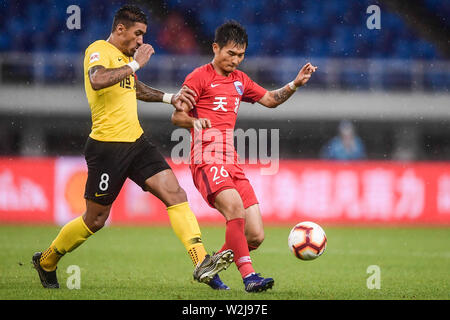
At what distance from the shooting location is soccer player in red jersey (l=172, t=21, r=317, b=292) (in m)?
5.38

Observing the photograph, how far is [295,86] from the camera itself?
6.02m

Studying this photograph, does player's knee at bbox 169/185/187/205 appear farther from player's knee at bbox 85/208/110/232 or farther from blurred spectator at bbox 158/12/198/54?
blurred spectator at bbox 158/12/198/54

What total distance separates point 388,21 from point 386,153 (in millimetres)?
3488

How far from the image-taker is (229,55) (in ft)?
18.4

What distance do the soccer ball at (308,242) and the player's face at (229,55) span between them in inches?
56.4

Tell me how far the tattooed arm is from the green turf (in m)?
1.53

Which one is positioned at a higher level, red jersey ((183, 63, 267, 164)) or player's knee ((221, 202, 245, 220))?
red jersey ((183, 63, 267, 164))

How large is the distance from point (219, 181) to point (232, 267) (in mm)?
2149

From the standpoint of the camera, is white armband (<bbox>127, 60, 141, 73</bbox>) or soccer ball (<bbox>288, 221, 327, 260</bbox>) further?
soccer ball (<bbox>288, 221, 327, 260</bbox>)

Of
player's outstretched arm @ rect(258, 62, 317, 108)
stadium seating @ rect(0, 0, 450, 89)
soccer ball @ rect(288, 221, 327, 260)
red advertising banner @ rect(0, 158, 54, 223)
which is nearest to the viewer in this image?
soccer ball @ rect(288, 221, 327, 260)

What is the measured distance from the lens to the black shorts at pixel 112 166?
18.1ft

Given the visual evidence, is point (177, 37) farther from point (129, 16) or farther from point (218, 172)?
point (218, 172)

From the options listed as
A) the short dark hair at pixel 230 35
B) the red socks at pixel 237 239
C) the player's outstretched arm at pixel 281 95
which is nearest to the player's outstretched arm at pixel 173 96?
the short dark hair at pixel 230 35

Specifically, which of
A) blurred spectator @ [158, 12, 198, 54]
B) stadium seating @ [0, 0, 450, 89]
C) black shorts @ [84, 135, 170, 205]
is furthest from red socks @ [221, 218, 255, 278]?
blurred spectator @ [158, 12, 198, 54]
